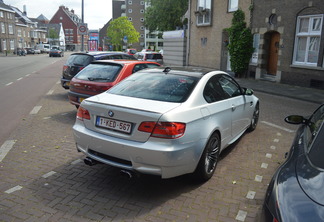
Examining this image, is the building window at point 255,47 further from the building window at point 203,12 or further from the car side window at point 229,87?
the car side window at point 229,87

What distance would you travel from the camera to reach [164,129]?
11.8 feet

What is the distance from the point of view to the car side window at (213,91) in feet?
14.8

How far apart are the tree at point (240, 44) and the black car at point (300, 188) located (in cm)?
1605

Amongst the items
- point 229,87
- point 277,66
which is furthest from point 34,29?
point 229,87

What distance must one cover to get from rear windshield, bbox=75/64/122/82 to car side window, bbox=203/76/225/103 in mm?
3367

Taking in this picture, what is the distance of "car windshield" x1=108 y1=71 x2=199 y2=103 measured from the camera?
4262mm

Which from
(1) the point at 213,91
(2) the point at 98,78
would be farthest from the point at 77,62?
(1) the point at 213,91

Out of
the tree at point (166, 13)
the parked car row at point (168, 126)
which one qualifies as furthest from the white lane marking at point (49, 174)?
the tree at point (166, 13)

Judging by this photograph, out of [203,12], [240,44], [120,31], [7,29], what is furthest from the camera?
[7,29]

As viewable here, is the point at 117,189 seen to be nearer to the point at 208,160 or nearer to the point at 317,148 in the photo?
the point at 208,160

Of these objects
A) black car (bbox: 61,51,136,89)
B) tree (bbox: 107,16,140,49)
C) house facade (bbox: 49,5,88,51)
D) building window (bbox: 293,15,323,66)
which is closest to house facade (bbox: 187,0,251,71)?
building window (bbox: 293,15,323,66)

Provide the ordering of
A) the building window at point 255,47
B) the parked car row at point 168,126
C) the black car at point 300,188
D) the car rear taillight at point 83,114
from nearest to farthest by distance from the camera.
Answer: the black car at point 300,188
the parked car row at point 168,126
the car rear taillight at point 83,114
the building window at point 255,47

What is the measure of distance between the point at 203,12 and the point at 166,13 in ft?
72.2

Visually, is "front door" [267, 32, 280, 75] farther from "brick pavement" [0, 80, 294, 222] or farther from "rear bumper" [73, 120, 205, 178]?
"rear bumper" [73, 120, 205, 178]
